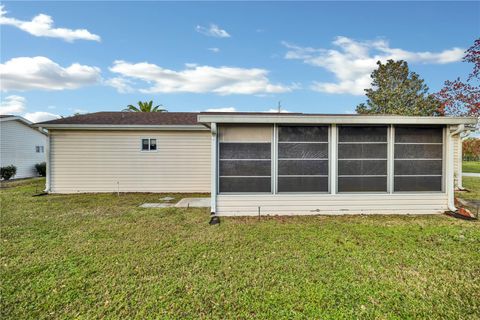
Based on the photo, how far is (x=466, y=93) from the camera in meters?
12.2

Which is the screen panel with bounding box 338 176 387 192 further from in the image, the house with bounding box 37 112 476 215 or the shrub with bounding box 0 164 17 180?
the shrub with bounding box 0 164 17 180

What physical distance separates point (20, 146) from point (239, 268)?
19.0 meters

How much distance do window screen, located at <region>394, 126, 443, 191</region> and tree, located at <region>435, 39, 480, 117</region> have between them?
8165mm

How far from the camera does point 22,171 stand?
15531 mm

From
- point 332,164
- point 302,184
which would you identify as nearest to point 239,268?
point 302,184

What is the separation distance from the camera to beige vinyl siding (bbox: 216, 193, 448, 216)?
6.43 m

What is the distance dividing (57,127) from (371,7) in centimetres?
1520

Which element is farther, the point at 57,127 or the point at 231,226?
the point at 57,127

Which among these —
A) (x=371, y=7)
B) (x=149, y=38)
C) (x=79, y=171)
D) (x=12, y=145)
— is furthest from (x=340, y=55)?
(x=12, y=145)

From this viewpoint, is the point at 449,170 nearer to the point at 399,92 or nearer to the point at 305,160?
the point at 305,160

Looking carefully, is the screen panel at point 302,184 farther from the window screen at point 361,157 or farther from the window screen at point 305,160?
the window screen at point 361,157

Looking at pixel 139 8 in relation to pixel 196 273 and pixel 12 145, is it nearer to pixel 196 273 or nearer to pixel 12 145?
pixel 196 273

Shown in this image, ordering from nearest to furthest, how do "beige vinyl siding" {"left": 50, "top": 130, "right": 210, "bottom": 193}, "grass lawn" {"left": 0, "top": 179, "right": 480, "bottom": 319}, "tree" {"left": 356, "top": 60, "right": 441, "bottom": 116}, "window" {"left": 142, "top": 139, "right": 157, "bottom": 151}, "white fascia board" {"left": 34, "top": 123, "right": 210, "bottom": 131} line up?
"grass lawn" {"left": 0, "top": 179, "right": 480, "bottom": 319}, "white fascia board" {"left": 34, "top": 123, "right": 210, "bottom": 131}, "beige vinyl siding" {"left": 50, "top": 130, "right": 210, "bottom": 193}, "window" {"left": 142, "top": 139, "right": 157, "bottom": 151}, "tree" {"left": 356, "top": 60, "right": 441, "bottom": 116}

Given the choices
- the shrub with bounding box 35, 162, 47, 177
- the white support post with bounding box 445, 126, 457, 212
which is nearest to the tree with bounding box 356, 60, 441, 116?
the white support post with bounding box 445, 126, 457, 212
